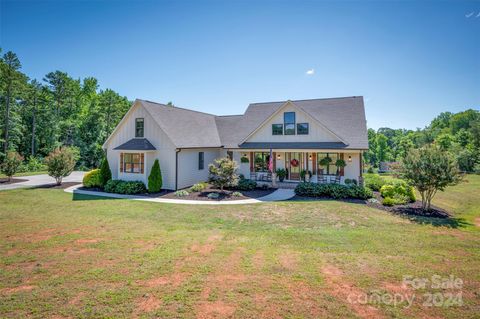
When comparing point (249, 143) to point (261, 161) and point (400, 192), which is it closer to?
point (261, 161)

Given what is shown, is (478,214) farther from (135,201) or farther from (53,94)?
(53,94)

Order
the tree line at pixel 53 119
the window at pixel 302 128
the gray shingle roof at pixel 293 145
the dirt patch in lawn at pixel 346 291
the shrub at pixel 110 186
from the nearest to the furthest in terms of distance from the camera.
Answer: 1. the dirt patch in lawn at pixel 346 291
2. the shrub at pixel 110 186
3. the gray shingle roof at pixel 293 145
4. the window at pixel 302 128
5. the tree line at pixel 53 119

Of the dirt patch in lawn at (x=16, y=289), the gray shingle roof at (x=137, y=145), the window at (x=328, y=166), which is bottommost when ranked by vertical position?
the dirt patch in lawn at (x=16, y=289)

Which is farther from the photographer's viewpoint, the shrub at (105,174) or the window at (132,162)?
the shrub at (105,174)

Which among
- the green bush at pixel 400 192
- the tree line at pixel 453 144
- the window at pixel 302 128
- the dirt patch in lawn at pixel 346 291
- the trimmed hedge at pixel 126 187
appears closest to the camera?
the dirt patch in lawn at pixel 346 291

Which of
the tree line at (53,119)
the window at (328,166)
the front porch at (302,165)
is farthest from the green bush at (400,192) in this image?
the tree line at (53,119)

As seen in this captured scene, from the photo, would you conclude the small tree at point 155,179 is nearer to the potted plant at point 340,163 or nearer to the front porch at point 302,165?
the front porch at point 302,165

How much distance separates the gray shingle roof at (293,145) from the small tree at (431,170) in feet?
19.8

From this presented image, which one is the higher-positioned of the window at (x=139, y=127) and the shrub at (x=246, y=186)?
the window at (x=139, y=127)

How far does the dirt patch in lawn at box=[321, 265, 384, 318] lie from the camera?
4.70 meters

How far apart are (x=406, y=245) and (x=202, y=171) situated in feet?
55.2

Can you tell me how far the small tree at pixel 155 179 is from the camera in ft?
60.3

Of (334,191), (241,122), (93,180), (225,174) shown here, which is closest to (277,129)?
(241,122)

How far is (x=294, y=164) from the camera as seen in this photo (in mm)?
21688
